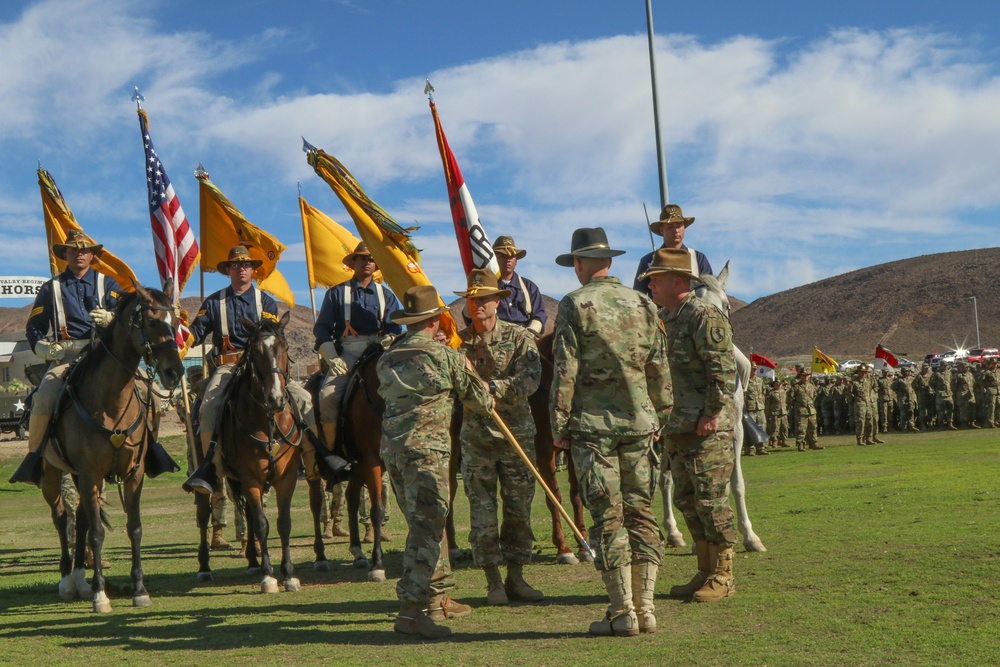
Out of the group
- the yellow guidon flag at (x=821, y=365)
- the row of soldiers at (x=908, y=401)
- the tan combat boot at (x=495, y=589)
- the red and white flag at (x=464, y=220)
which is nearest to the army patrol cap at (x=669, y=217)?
the red and white flag at (x=464, y=220)

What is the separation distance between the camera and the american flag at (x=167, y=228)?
13.7m

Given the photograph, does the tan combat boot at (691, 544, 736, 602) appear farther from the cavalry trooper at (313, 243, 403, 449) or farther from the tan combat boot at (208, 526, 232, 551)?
the tan combat boot at (208, 526, 232, 551)

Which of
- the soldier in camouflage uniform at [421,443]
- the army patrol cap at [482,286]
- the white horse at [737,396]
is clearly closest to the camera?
the soldier in camouflage uniform at [421,443]

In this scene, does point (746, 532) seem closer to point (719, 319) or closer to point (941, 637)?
point (719, 319)

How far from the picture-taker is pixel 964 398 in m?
32.8

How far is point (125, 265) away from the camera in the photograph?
44.0 ft

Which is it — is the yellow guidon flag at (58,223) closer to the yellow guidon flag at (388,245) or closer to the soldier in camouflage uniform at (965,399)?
the yellow guidon flag at (388,245)

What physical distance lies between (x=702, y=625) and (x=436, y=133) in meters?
6.99

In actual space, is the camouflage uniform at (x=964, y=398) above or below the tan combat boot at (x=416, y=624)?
above

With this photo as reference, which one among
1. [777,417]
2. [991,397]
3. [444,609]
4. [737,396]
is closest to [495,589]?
[444,609]

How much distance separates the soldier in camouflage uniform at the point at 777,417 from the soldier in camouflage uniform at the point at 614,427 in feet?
78.4

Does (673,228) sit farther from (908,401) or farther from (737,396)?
(908,401)

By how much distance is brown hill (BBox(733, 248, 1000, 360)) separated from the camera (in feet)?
439

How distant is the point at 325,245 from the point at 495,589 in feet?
28.1
